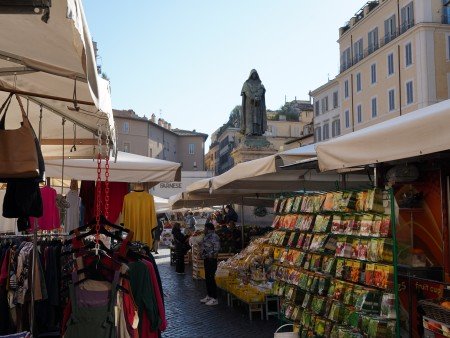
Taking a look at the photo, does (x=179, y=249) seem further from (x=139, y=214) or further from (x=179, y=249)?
(x=139, y=214)

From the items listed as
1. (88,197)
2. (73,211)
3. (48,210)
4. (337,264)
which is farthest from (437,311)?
(88,197)

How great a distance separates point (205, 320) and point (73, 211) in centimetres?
297

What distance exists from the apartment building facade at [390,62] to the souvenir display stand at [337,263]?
33.6 metres

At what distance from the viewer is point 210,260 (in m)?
10.7

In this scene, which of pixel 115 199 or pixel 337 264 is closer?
pixel 337 264

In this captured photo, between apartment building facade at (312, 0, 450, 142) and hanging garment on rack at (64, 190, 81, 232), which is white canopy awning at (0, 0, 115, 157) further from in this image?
apartment building facade at (312, 0, 450, 142)

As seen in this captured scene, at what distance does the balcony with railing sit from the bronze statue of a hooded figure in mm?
27245

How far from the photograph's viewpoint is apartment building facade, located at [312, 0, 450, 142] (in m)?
39.4

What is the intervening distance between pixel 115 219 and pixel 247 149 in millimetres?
9882

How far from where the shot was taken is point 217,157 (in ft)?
303

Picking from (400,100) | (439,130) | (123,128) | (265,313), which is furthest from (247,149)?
(123,128)

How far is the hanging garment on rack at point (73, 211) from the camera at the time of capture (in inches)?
325

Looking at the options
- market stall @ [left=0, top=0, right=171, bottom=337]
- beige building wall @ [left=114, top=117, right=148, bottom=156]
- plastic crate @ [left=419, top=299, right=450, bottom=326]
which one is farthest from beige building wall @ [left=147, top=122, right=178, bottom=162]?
plastic crate @ [left=419, top=299, right=450, bottom=326]

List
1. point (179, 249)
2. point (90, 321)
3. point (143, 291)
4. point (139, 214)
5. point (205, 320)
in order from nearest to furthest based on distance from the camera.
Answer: point (90, 321) → point (143, 291) → point (139, 214) → point (205, 320) → point (179, 249)
